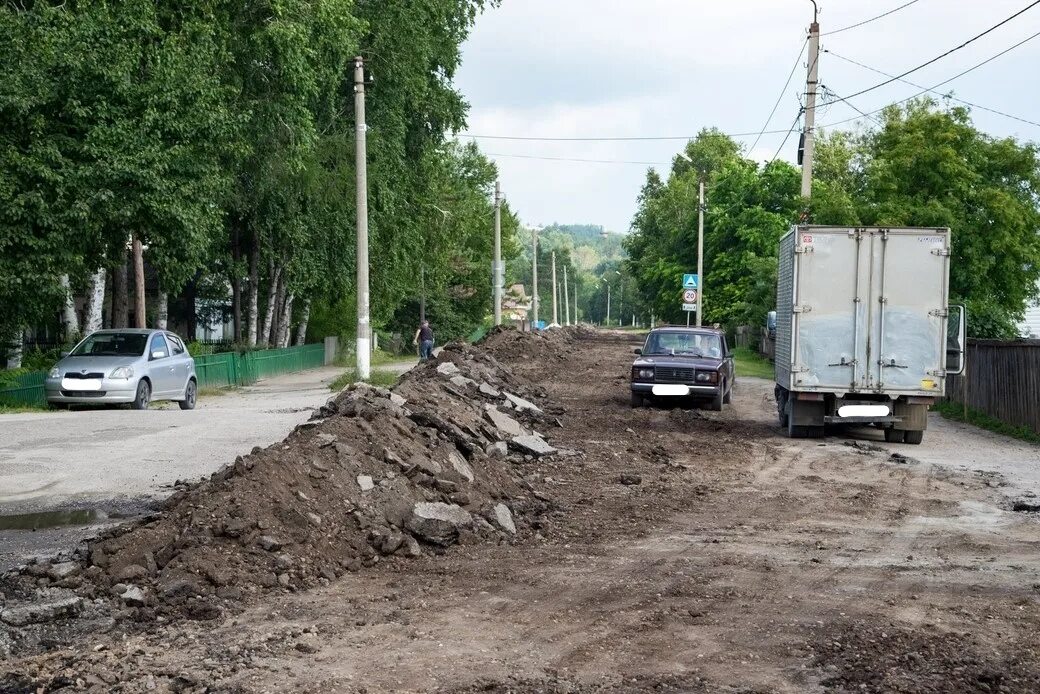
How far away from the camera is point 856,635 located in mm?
6414

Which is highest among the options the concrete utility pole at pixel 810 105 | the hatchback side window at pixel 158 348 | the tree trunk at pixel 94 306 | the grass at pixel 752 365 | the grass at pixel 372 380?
the concrete utility pole at pixel 810 105

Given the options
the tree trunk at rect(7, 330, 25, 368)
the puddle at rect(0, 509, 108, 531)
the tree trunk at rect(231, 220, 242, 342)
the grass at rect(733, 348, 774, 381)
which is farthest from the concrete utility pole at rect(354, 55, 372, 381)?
the puddle at rect(0, 509, 108, 531)

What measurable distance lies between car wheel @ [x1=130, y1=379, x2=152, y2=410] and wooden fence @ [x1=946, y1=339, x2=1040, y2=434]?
15917 mm

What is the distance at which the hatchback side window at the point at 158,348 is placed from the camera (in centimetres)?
2247

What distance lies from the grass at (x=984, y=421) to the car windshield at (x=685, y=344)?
4.98 meters

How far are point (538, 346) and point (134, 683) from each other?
4212 centimetres

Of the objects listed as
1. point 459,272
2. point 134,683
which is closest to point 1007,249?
point 134,683

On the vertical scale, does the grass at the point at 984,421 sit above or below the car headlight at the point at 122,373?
below

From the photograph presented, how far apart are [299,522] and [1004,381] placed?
15798 millimetres

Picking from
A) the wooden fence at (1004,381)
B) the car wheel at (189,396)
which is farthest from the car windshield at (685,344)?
the car wheel at (189,396)

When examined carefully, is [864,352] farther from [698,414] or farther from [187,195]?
[187,195]

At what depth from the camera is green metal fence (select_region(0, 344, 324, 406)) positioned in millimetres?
22391

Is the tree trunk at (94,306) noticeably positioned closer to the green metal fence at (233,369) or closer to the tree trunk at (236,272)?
the green metal fence at (233,369)

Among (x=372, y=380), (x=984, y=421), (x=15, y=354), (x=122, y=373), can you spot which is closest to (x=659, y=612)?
(x=984, y=421)
